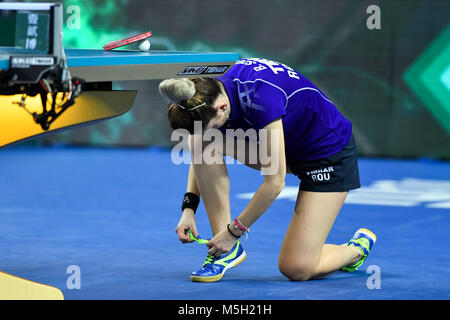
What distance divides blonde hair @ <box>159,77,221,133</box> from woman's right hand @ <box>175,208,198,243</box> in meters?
0.60

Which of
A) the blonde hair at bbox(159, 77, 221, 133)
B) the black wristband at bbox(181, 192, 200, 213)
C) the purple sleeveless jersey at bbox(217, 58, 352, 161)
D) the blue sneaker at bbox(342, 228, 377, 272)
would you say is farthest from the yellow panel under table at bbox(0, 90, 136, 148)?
the blue sneaker at bbox(342, 228, 377, 272)

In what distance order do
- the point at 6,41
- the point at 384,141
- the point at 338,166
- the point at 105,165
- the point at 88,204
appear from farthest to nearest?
the point at 384,141
the point at 105,165
the point at 88,204
the point at 338,166
the point at 6,41

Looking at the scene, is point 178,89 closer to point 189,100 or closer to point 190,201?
point 189,100

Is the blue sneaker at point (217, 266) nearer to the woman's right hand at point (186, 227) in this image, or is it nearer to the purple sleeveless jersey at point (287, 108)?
the woman's right hand at point (186, 227)

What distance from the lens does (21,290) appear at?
126 inches

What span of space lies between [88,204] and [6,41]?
8.15ft

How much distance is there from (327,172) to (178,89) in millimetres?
967

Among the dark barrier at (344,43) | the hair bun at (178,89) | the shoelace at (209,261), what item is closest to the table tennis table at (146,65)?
the hair bun at (178,89)

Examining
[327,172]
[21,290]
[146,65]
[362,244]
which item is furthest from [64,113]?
[362,244]

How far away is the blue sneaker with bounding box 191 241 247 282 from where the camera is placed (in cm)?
379

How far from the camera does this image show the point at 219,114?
3441 mm
